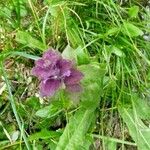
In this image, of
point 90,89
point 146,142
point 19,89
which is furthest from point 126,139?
point 19,89

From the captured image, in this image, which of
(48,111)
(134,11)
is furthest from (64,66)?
(134,11)

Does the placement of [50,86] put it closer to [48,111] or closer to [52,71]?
[52,71]

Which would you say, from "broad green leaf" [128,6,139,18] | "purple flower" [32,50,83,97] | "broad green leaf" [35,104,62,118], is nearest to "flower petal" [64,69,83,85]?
"purple flower" [32,50,83,97]

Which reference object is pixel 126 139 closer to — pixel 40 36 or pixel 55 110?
pixel 55 110

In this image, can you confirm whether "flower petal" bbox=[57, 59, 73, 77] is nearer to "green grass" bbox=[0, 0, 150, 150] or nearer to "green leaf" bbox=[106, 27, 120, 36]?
"green grass" bbox=[0, 0, 150, 150]

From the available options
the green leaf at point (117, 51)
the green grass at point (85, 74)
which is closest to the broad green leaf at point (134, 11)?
the green grass at point (85, 74)

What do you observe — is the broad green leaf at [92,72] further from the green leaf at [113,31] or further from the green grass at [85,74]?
the green leaf at [113,31]

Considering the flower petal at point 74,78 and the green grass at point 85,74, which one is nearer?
the flower petal at point 74,78
